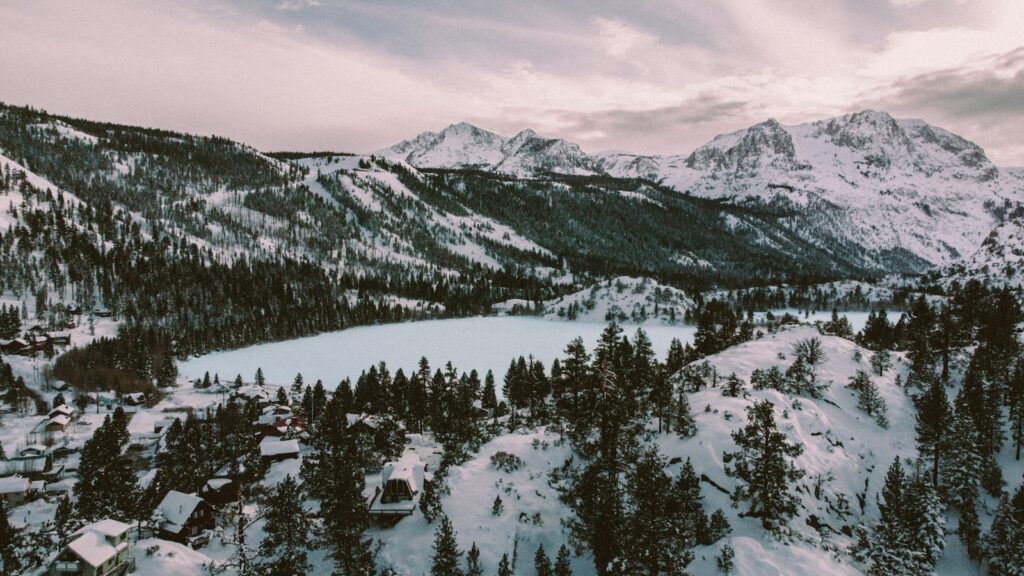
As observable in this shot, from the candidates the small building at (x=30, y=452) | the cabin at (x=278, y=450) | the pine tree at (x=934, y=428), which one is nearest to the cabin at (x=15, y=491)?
the small building at (x=30, y=452)

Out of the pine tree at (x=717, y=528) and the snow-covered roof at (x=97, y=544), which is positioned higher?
the pine tree at (x=717, y=528)

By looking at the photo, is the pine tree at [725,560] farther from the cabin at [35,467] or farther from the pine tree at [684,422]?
the cabin at [35,467]

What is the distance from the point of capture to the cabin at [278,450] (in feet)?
207

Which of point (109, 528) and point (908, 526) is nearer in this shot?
point (908, 526)

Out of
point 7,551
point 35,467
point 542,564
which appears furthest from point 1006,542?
point 35,467

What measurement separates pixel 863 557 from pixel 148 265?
9301 inches

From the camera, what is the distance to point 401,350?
144m

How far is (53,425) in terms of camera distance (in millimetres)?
78438

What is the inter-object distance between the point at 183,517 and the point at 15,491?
29.3 m

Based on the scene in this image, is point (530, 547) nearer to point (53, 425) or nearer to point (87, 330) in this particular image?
point (53, 425)

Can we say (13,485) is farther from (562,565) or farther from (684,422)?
(684,422)

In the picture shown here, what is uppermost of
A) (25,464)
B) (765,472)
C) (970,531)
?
(765,472)

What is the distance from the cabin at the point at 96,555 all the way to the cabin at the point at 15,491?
2970 centimetres

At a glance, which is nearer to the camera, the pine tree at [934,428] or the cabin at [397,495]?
the cabin at [397,495]
